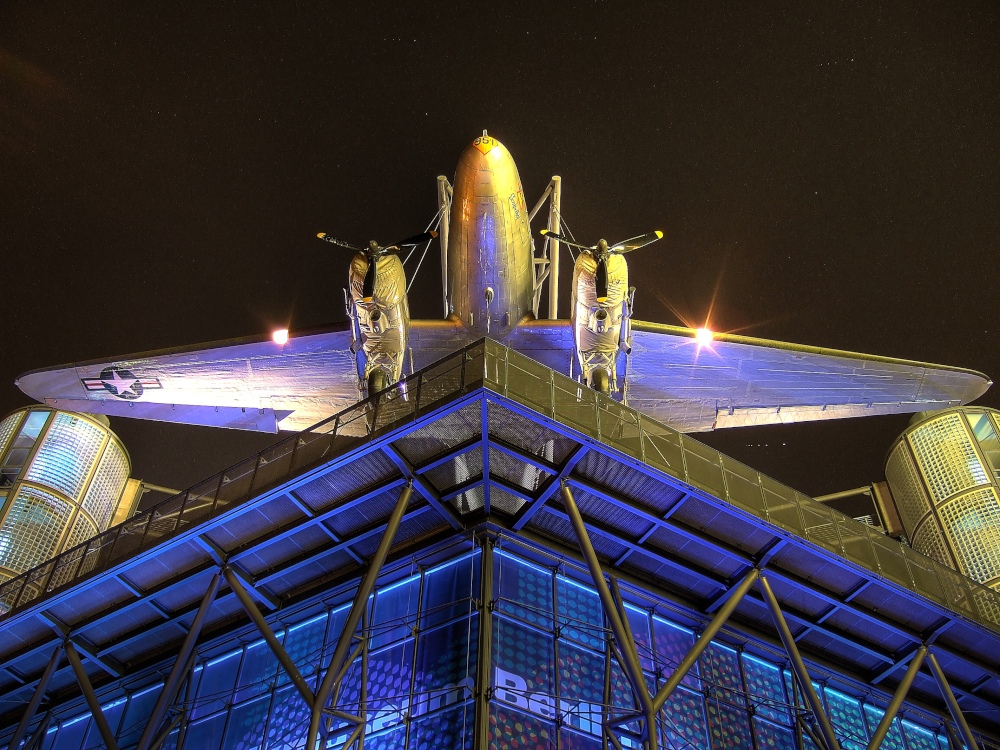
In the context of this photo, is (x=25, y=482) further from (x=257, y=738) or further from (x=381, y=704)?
(x=381, y=704)

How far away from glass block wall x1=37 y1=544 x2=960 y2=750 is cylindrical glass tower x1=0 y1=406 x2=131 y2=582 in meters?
8.90

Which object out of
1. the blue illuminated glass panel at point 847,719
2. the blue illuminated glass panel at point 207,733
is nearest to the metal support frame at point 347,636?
the blue illuminated glass panel at point 207,733

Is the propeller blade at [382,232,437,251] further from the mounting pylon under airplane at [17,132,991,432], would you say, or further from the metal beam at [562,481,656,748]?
the metal beam at [562,481,656,748]

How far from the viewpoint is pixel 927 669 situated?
1781cm

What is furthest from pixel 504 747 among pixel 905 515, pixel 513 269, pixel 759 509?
pixel 905 515

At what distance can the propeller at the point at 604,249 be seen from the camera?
67.7 ft

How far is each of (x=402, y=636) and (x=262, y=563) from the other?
10.8ft

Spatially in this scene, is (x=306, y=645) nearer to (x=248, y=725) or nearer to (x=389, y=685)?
(x=248, y=725)

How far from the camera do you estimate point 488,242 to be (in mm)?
23422

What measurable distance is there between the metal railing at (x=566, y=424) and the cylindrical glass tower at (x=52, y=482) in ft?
27.8

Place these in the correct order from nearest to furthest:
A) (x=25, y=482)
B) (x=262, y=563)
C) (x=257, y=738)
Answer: (x=257, y=738) < (x=262, y=563) < (x=25, y=482)

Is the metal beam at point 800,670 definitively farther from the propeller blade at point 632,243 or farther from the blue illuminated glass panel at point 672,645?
the propeller blade at point 632,243

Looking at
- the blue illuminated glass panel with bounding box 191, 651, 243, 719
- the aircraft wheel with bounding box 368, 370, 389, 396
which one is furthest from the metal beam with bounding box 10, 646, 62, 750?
the aircraft wheel with bounding box 368, 370, 389, 396

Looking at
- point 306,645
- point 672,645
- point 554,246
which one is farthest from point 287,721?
point 554,246
